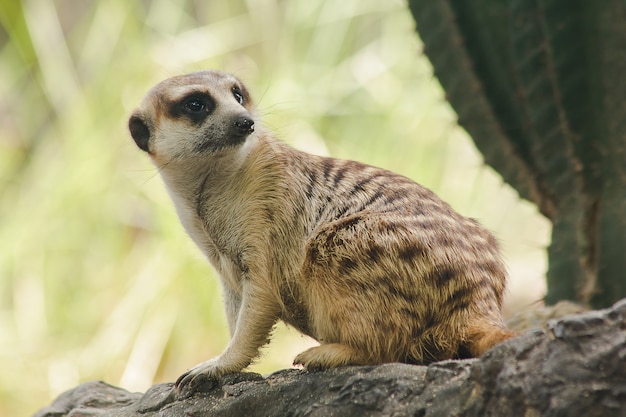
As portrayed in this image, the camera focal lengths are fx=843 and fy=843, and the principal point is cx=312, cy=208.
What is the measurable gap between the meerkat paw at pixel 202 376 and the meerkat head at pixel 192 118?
78 centimetres

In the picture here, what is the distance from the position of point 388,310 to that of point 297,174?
71 centimetres

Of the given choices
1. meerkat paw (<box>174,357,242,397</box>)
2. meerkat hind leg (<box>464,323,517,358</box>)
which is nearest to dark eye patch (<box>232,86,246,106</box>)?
meerkat paw (<box>174,357,242,397</box>)

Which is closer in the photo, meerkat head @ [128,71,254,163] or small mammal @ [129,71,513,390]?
small mammal @ [129,71,513,390]

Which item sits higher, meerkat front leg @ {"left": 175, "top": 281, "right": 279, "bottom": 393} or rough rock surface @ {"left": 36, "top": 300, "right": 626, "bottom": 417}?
meerkat front leg @ {"left": 175, "top": 281, "right": 279, "bottom": 393}

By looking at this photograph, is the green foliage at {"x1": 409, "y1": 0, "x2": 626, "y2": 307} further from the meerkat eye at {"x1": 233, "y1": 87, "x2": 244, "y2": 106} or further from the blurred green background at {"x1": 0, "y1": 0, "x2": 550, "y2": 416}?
the blurred green background at {"x1": 0, "y1": 0, "x2": 550, "y2": 416}

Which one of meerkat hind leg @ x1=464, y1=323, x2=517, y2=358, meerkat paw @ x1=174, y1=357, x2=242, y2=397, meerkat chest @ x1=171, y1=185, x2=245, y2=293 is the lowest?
meerkat hind leg @ x1=464, y1=323, x2=517, y2=358

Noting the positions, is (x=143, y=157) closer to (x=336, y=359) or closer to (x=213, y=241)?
(x=213, y=241)

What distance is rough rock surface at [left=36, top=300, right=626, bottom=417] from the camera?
5.95 ft

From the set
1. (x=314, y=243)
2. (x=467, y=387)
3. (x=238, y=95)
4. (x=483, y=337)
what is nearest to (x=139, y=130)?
(x=238, y=95)

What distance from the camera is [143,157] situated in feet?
22.6

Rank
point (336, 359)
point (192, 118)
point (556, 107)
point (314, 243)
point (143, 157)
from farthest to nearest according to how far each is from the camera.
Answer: point (143, 157) → point (556, 107) → point (192, 118) → point (314, 243) → point (336, 359)

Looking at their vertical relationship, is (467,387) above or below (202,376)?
below

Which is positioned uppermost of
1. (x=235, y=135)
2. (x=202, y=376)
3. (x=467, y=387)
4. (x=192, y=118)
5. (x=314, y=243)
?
(x=192, y=118)

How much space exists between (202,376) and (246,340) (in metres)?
0.19
